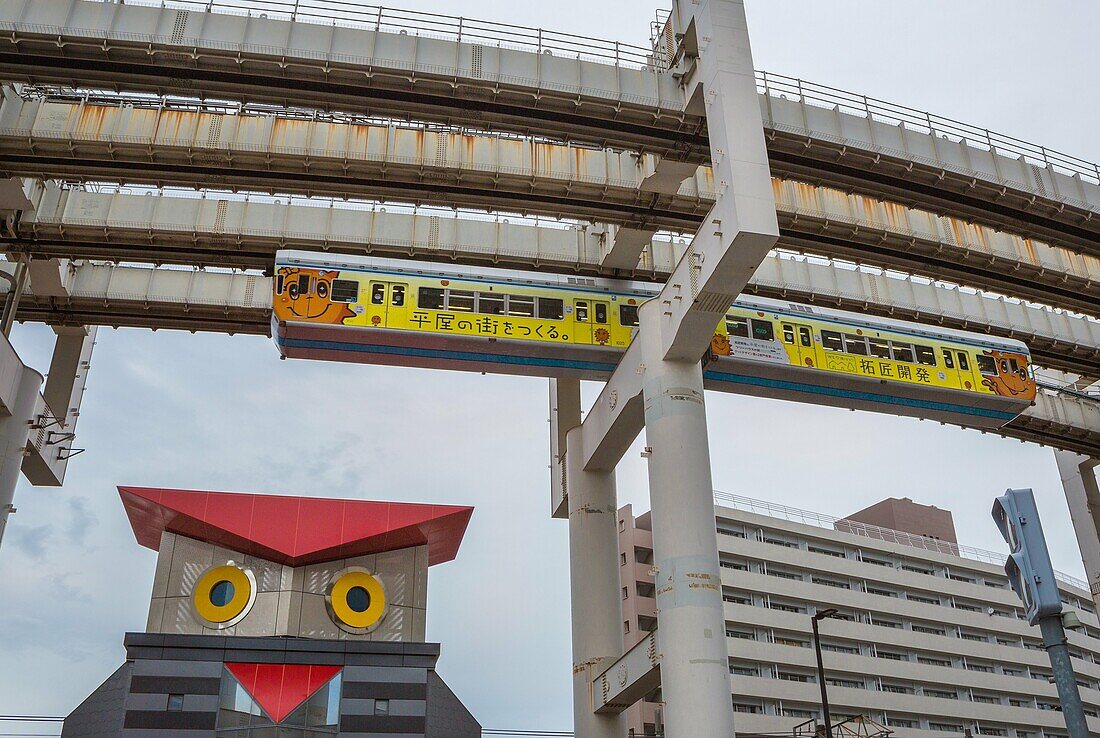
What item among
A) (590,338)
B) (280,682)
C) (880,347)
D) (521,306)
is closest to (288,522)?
(280,682)

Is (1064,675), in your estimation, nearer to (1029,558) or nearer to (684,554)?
(1029,558)

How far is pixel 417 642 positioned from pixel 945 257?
23.6 meters

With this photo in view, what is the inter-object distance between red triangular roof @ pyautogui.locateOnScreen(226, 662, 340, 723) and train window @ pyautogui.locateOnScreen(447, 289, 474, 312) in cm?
1594

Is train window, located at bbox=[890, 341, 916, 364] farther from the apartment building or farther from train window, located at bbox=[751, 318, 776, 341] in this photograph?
the apartment building

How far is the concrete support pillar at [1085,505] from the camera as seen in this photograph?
135 ft

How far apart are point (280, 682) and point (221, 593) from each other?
4388 millimetres

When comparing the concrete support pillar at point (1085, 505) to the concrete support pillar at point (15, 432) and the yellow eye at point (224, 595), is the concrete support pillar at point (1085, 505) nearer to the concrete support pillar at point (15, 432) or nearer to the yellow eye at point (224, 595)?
the yellow eye at point (224, 595)

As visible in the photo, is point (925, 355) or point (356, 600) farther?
point (356, 600)

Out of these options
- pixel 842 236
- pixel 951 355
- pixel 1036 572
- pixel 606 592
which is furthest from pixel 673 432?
pixel 1036 572

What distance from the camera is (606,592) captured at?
29328mm

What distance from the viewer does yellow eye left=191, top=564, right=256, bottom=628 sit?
3538 cm

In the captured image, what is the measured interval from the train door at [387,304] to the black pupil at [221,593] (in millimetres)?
15848

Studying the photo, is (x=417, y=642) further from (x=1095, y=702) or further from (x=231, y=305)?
(x=1095, y=702)

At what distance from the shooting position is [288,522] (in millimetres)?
37250
